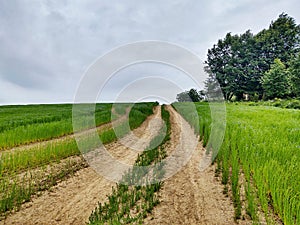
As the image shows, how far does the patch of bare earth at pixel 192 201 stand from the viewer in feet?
10.6

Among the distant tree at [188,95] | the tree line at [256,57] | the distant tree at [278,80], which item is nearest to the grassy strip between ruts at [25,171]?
the distant tree at [188,95]

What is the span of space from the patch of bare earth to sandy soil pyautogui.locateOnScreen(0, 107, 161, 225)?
3.49ft

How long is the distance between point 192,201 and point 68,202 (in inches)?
81.2

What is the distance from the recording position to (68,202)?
3840mm

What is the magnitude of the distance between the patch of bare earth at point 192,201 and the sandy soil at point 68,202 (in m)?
1.06

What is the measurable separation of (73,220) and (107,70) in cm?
428

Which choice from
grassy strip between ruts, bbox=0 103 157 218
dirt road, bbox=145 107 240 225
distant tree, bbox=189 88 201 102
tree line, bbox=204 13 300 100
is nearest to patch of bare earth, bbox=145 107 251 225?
dirt road, bbox=145 107 240 225

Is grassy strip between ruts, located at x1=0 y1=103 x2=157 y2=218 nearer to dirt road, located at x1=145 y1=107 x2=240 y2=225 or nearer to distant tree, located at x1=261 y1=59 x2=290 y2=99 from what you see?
dirt road, located at x1=145 y1=107 x2=240 y2=225

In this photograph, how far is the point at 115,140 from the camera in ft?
30.1

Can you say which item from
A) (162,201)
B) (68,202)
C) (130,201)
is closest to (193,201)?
(162,201)

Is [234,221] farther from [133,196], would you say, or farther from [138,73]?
[138,73]

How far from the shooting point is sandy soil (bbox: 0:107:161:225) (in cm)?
332

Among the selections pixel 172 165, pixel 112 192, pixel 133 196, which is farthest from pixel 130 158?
pixel 133 196

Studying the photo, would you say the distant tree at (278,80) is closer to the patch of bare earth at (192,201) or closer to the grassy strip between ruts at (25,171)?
the grassy strip between ruts at (25,171)
